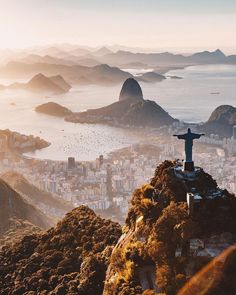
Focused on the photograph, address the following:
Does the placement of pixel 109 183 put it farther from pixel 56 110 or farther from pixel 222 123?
pixel 56 110

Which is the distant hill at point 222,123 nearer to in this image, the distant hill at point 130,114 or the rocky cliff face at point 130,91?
the distant hill at point 130,114

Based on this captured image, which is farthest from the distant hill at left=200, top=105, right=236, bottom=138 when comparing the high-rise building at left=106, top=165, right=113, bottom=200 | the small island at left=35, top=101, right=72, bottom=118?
the small island at left=35, top=101, right=72, bottom=118

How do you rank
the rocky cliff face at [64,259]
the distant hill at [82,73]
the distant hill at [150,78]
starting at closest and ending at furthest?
the rocky cliff face at [64,259]
the distant hill at [82,73]
the distant hill at [150,78]

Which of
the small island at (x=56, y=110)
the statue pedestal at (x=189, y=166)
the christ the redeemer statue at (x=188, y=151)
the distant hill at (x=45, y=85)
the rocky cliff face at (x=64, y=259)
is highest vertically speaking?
the distant hill at (x=45, y=85)

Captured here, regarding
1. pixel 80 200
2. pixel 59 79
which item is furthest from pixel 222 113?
pixel 59 79

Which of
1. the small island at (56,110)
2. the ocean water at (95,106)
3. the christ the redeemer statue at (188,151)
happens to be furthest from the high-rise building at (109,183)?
the small island at (56,110)

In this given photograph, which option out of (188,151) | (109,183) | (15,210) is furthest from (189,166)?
(109,183)
